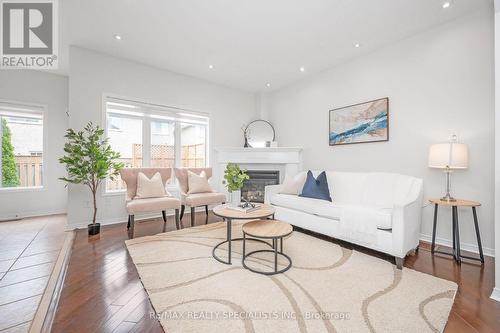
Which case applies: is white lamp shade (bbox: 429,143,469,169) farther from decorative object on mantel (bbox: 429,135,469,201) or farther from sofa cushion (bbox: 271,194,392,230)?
sofa cushion (bbox: 271,194,392,230)

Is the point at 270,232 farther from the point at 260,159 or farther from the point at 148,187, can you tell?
the point at 260,159

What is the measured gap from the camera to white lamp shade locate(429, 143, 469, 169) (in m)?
2.35

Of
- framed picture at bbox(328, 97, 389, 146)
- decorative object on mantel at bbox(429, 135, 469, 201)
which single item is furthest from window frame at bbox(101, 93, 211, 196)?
decorative object on mantel at bbox(429, 135, 469, 201)

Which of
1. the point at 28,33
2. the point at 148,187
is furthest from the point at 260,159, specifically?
the point at 28,33

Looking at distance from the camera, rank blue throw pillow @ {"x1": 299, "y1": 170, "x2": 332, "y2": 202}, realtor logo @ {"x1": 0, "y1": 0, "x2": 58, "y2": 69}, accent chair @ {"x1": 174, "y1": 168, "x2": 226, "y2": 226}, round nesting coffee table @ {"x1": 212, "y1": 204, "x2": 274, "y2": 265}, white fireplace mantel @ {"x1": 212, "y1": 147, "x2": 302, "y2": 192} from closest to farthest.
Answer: round nesting coffee table @ {"x1": 212, "y1": 204, "x2": 274, "y2": 265} < realtor logo @ {"x1": 0, "y1": 0, "x2": 58, "y2": 69} < blue throw pillow @ {"x1": 299, "y1": 170, "x2": 332, "y2": 202} < accent chair @ {"x1": 174, "y1": 168, "x2": 226, "y2": 226} < white fireplace mantel @ {"x1": 212, "y1": 147, "x2": 302, "y2": 192}

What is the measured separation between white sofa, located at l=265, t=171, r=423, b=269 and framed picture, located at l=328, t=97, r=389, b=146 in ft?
2.34

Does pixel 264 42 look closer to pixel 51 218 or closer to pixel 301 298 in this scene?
pixel 301 298

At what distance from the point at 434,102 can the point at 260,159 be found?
3041 millimetres

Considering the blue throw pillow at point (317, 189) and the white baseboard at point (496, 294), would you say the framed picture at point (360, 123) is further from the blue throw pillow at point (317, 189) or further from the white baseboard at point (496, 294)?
the white baseboard at point (496, 294)

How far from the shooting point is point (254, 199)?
16.3ft

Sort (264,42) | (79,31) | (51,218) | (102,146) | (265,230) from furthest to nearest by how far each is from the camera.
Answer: (51,218) < (102,146) < (264,42) < (79,31) < (265,230)

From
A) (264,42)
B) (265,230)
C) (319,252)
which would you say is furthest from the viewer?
(264,42)

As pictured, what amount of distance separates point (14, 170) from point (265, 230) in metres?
5.10

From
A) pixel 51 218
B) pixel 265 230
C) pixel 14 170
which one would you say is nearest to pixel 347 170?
pixel 265 230
